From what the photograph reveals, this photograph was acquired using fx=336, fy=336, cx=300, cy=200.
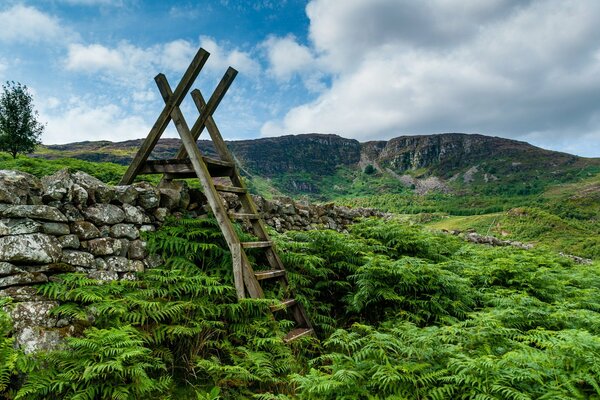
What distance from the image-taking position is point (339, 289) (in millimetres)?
6621

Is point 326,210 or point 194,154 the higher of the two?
point 194,154

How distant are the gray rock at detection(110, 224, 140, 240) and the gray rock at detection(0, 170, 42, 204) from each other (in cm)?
96

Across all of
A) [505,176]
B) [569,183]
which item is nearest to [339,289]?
[569,183]

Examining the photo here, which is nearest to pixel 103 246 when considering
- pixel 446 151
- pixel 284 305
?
pixel 284 305

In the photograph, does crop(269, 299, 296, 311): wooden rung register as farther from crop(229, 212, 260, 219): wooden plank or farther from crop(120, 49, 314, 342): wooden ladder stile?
crop(229, 212, 260, 219): wooden plank

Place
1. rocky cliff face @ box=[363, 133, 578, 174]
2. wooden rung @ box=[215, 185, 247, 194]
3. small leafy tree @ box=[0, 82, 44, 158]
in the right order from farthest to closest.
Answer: rocky cliff face @ box=[363, 133, 578, 174] → small leafy tree @ box=[0, 82, 44, 158] → wooden rung @ box=[215, 185, 247, 194]

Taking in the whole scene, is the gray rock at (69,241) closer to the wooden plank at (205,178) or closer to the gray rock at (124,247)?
the gray rock at (124,247)

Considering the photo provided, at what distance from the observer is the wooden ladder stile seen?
508cm

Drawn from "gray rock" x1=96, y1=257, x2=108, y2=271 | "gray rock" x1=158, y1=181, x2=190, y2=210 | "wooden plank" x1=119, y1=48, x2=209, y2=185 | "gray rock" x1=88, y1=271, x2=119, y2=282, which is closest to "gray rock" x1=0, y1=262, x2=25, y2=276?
"gray rock" x1=88, y1=271, x2=119, y2=282

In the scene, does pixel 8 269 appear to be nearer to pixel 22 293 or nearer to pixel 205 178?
pixel 22 293

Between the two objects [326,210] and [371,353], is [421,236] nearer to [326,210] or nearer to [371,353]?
[326,210]

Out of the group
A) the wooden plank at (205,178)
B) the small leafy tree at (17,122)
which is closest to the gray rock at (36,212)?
the wooden plank at (205,178)

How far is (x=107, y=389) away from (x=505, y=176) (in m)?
147

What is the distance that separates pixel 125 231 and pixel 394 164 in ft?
594
